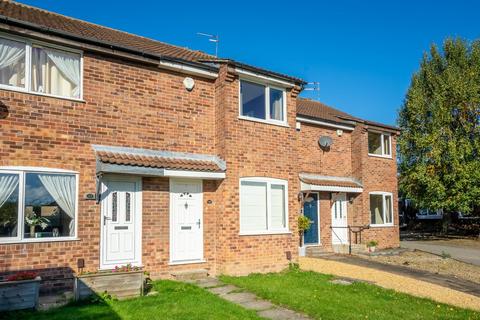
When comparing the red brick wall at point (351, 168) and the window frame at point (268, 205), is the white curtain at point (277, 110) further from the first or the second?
the red brick wall at point (351, 168)

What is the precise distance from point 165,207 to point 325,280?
14.5 feet

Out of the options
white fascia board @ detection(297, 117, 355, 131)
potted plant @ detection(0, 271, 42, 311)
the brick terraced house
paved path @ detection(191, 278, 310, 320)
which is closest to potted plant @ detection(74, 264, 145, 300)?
potted plant @ detection(0, 271, 42, 311)

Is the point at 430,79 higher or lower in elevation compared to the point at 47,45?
higher

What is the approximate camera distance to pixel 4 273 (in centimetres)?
788

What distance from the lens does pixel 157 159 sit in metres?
10.0

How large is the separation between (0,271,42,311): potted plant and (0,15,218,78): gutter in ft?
16.4

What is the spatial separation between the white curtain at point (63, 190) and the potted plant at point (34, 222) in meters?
0.45

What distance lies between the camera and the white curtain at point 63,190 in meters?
8.59

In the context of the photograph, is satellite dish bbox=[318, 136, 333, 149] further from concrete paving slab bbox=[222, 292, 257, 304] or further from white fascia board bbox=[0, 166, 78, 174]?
white fascia board bbox=[0, 166, 78, 174]

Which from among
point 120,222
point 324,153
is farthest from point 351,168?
point 120,222

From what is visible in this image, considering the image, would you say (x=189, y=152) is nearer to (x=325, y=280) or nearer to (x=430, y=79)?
(x=325, y=280)

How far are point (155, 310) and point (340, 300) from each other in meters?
3.63

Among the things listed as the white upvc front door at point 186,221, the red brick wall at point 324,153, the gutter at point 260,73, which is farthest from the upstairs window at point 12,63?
the red brick wall at point 324,153

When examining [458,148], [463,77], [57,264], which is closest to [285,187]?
[57,264]
